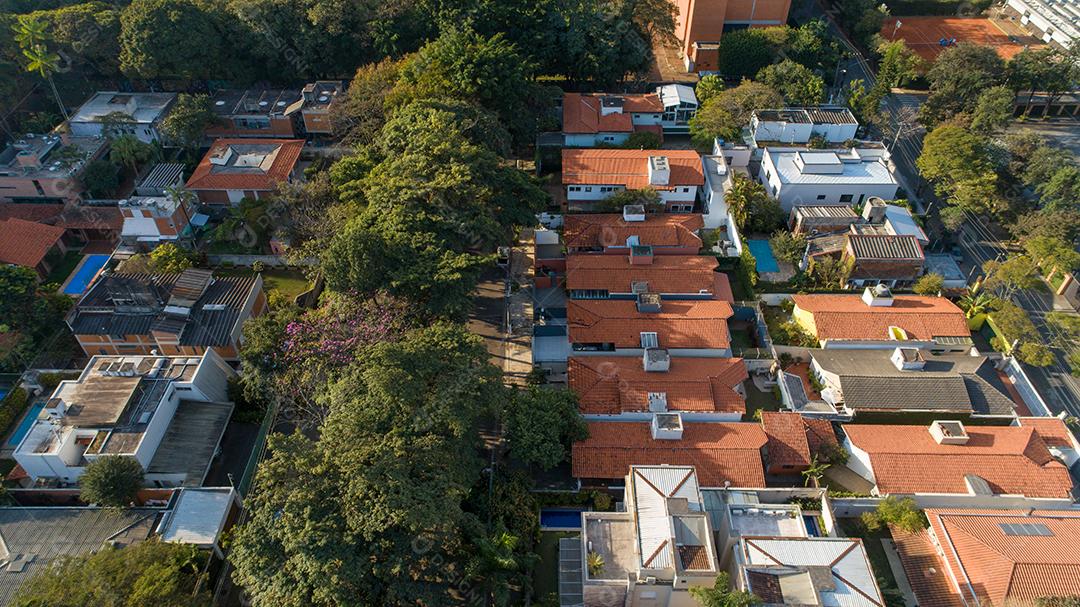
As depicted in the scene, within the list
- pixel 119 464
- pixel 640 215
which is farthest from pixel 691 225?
pixel 119 464

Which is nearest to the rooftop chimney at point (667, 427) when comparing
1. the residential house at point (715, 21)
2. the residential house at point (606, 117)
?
the residential house at point (606, 117)

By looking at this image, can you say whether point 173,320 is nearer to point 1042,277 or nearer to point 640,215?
point 640,215

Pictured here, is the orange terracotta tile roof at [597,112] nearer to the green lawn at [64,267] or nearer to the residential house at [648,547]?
the residential house at [648,547]

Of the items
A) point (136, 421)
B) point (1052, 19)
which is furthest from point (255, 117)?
point (1052, 19)

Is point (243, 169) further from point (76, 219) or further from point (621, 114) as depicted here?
point (621, 114)

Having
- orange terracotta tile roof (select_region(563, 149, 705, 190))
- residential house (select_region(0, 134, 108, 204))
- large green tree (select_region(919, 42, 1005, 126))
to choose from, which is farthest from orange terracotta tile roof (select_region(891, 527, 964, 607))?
residential house (select_region(0, 134, 108, 204))

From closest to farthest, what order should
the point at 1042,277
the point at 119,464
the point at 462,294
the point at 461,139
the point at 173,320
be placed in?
the point at 119,464 → the point at 462,294 → the point at 173,320 → the point at 461,139 → the point at 1042,277
